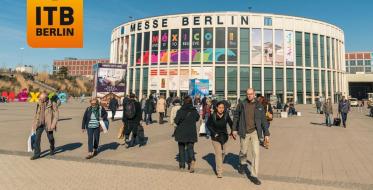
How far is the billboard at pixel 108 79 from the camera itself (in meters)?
20.1

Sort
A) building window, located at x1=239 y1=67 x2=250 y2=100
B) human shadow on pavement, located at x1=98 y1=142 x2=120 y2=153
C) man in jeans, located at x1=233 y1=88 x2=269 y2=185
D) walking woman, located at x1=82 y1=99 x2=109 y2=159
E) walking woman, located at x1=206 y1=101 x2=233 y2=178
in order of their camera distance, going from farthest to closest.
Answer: building window, located at x1=239 y1=67 x2=250 y2=100, human shadow on pavement, located at x1=98 y1=142 x2=120 y2=153, walking woman, located at x1=82 y1=99 x2=109 y2=159, walking woman, located at x1=206 y1=101 x2=233 y2=178, man in jeans, located at x1=233 y1=88 x2=269 y2=185

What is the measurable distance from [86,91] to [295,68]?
73433mm

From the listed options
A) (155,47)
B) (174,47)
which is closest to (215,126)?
(174,47)

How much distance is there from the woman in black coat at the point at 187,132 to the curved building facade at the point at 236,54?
160 feet

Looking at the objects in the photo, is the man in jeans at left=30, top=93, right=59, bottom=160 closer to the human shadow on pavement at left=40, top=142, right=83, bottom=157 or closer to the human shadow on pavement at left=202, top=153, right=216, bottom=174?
the human shadow on pavement at left=40, top=142, right=83, bottom=157

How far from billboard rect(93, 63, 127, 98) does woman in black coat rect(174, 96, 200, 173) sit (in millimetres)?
14216

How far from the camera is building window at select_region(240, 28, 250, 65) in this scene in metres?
55.8

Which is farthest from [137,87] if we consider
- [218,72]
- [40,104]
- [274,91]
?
[40,104]

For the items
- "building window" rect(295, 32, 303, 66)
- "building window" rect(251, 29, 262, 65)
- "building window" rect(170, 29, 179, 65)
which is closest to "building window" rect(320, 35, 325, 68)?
"building window" rect(295, 32, 303, 66)

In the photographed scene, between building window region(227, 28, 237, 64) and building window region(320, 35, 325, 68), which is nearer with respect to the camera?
building window region(227, 28, 237, 64)

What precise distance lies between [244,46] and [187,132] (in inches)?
2021

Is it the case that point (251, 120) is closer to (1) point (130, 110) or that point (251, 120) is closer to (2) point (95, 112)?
(2) point (95, 112)

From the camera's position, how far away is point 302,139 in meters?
12.2

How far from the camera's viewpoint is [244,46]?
56.1 m
